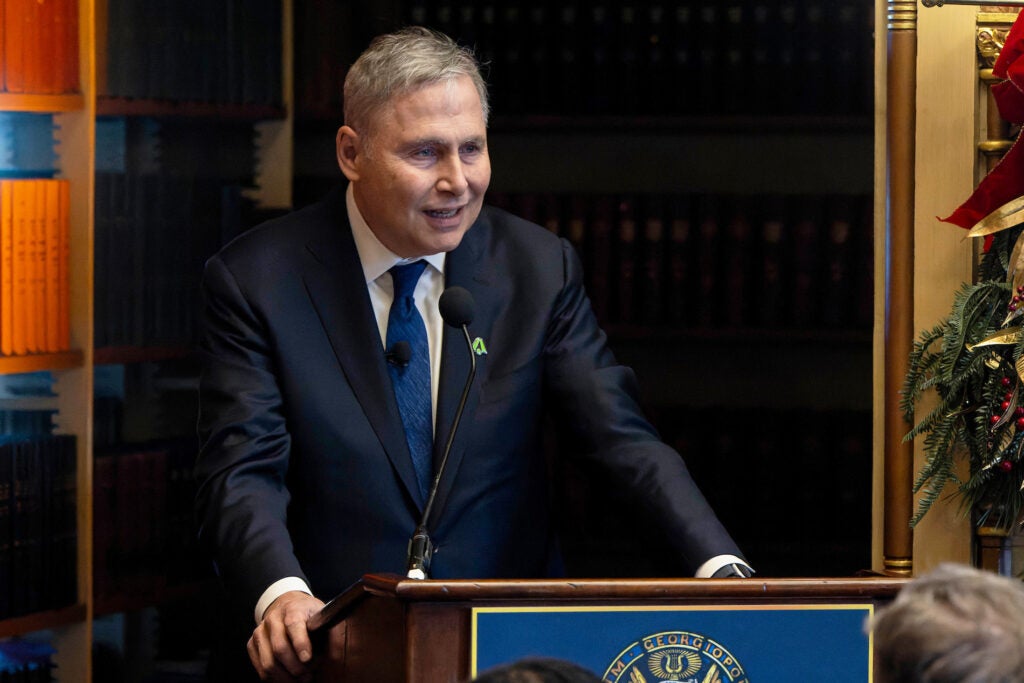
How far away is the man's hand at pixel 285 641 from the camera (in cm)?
175

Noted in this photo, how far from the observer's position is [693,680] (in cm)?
157

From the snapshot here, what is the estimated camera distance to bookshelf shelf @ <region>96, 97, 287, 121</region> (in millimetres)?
3465

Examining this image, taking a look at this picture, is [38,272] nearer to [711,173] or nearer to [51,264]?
[51,264]

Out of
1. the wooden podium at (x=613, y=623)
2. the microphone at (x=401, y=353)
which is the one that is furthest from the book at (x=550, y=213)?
the wooden podium at (x=613, y=623)

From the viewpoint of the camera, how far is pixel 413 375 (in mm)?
2242

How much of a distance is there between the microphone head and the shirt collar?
438 mm

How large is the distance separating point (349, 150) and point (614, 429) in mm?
572

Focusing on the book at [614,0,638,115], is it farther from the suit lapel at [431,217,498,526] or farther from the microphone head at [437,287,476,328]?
the microphone head at [437,287,476,328]

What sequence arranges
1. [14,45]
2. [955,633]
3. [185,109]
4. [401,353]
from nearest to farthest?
[955,633]
[401,353]
[14,45]
[185,109]

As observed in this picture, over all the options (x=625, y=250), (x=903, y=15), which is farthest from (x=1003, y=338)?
(x=625, y=250)

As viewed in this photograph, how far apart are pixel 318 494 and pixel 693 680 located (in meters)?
0.80

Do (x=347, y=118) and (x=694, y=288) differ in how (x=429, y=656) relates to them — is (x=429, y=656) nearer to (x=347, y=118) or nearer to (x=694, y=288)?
(x=347, y=118)

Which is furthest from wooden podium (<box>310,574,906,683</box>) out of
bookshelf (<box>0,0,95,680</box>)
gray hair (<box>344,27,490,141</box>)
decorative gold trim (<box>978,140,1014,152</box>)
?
bookshelf (<box>0,0,95,680</box>)

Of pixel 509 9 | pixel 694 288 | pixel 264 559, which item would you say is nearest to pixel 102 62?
pixel 509 9
